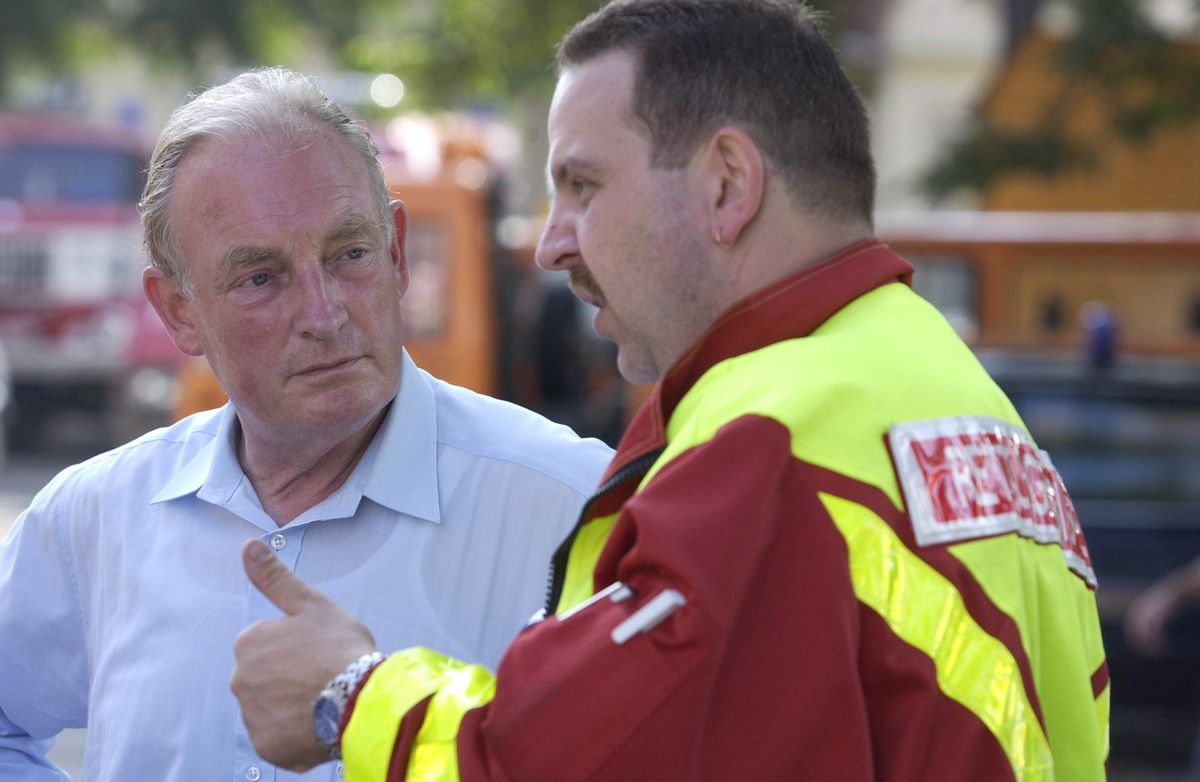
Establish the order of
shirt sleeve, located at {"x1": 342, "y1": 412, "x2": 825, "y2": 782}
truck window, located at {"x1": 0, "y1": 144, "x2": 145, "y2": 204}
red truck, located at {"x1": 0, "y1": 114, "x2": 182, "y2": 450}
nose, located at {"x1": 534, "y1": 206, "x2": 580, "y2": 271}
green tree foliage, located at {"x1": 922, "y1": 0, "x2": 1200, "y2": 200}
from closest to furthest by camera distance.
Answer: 1. shirt sleeve, located at {"x1": 342, "y1": 412, "x2": 825, "y2": 782}
2. nose, located at {"x1": 534, "y1": 206, "x2": 580, "y2": 271}
3. green tree foliage, located at {"x1": 922, "y1": 0, "x2": 1200, "y2": 200}
4. red truck, located at {"x1": 0, "y1": 114, "x2": 182, "y2": 450}
5. truck window, located at {"x1": 0, "y1": 144, "x2": 145, "y2": 204}

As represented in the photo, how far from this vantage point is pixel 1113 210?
11.8 meters

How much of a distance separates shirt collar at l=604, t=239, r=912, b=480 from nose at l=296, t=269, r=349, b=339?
2.35 feet

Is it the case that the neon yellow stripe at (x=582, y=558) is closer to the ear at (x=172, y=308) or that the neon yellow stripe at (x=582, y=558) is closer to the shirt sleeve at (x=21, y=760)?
the ear at (x=172, y=308)

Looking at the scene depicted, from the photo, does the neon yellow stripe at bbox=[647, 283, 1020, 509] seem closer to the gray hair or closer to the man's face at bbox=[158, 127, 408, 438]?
the man's face at bbox=[158, 127, 408, 438]

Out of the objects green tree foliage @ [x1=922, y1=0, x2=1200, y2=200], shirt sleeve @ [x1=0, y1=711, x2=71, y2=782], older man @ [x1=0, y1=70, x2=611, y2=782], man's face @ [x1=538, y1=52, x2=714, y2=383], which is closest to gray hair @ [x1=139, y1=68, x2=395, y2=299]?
older man @ [x1=0, y1=70, x2=611, y2=782]

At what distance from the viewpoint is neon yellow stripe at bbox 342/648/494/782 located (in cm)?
148

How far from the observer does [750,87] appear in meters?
1.71

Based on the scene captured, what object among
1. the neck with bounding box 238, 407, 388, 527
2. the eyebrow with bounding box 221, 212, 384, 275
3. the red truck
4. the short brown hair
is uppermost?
the short brown hair

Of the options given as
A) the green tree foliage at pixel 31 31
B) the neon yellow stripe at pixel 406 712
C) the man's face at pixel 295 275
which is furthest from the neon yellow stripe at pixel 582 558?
the green tree foliage at pixel 31 31

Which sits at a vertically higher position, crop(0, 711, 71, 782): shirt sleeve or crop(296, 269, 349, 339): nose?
crop(296, 269, 349, 339): nose

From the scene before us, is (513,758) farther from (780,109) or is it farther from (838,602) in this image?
(780,109)

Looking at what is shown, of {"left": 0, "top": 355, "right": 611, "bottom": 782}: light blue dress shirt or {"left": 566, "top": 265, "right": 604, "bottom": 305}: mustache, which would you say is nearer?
{"left": 566, "top": 265, "right": 604, "bottom": 305}: mustache

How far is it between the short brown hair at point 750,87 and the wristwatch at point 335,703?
63 centimetres

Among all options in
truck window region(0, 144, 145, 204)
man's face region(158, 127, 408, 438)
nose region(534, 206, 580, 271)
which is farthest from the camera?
truck window region(0, 144, 145, 204)
